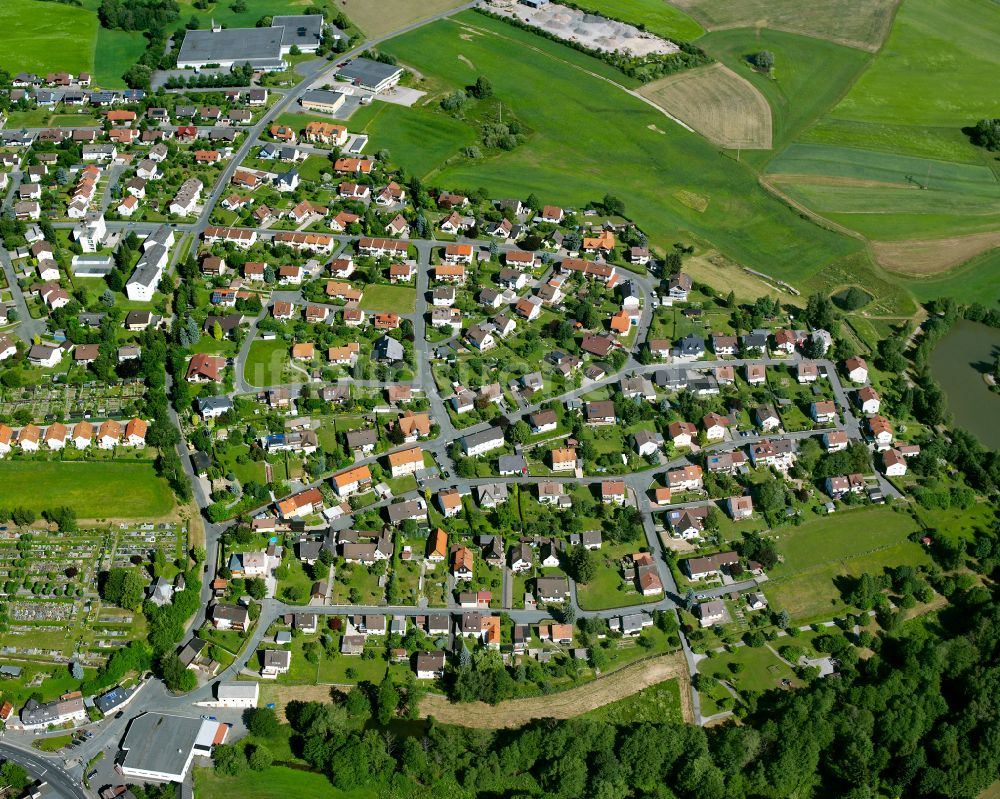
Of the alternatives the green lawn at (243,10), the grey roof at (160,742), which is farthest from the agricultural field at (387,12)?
the grey roof at (160,742)

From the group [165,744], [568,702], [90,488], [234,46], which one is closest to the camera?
[165,744]

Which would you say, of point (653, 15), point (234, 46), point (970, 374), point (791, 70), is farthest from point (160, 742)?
point (653, 15)

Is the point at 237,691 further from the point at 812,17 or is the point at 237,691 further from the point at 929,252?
the point at 812,17

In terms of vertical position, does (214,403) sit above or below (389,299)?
below

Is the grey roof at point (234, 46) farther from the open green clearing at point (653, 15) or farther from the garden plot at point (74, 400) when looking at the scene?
the garden plot at point (74, 400)

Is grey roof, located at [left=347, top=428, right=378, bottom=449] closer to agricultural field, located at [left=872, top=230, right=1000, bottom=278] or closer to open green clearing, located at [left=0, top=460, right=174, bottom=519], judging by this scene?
open green clearing, located at [left=0, top=460, right=174, bottom=519]

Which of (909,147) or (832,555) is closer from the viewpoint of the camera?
(832,555)

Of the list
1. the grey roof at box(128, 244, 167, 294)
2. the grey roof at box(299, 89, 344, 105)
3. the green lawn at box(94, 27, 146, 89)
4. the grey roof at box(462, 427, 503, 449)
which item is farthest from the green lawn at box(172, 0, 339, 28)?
the grey roof at box(462, 427, 503, 449)

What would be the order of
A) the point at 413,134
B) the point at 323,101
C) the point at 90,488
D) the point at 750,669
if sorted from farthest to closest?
the point at 323,101 → the point at 413,134 → the point at 90,488 → the point at 750,669
